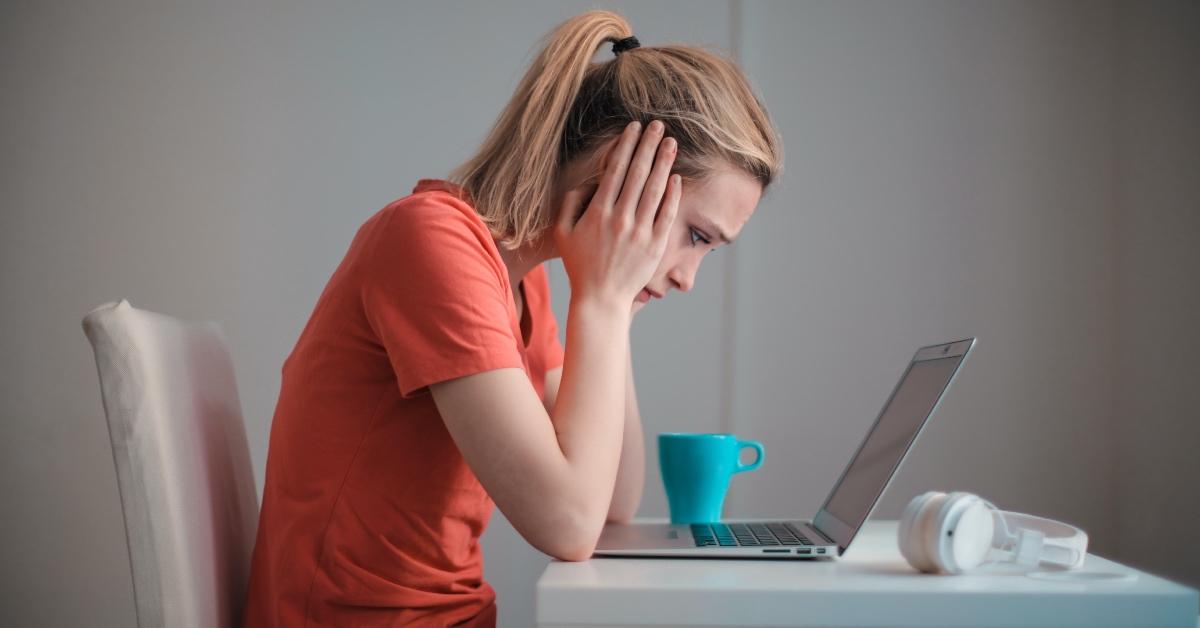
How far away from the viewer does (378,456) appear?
2.97ft

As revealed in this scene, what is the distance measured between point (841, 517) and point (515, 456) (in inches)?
13.4

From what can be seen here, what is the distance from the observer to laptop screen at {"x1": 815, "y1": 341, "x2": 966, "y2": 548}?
853mm

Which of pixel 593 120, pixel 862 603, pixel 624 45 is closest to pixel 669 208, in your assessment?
pixel 593 120

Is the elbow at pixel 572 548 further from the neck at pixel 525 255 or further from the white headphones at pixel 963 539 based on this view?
the neck at pixel 525 255

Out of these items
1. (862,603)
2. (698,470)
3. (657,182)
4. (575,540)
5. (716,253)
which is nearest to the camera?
(862,603)

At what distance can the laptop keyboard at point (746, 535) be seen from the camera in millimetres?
853

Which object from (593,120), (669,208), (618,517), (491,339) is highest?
(593,120)

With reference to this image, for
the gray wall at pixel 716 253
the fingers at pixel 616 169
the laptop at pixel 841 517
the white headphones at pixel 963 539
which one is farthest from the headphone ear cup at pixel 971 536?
the gray wall at pixel 716 253

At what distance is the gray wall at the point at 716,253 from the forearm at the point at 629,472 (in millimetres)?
716

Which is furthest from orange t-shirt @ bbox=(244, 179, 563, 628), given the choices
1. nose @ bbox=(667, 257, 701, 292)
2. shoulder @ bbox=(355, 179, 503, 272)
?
nose @ bbox=(667, 257, 701, 292)

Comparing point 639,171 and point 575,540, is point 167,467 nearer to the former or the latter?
point 575,540

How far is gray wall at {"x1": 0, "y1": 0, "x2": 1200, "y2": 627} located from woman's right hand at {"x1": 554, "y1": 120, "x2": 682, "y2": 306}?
1051 mm

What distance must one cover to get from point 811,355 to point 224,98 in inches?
52.2

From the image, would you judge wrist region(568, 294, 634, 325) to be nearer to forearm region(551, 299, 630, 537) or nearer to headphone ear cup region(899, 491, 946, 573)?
forearm region(551, 299, 630, 537)
